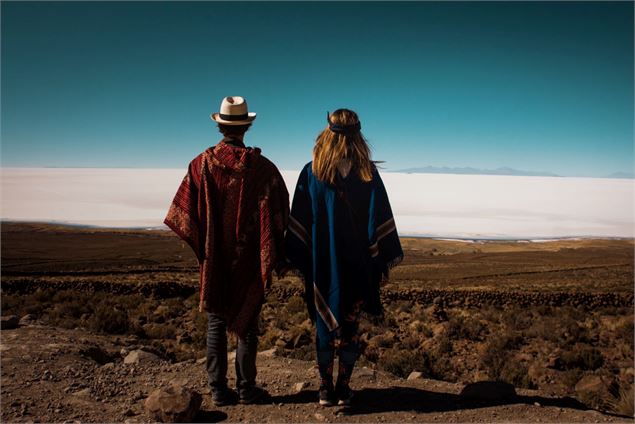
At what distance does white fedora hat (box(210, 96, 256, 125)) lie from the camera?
149 inches

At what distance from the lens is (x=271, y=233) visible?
3.78 metres

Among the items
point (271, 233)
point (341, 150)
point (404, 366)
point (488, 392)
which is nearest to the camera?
point (341, 150)

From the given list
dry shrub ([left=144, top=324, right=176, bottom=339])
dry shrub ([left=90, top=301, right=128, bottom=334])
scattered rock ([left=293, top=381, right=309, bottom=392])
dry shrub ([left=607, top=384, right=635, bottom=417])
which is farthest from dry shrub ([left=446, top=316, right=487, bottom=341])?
dry shrub ([left=90, top=301, right=128, bottom=334])

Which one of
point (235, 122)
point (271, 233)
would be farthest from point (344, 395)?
point (235, 122)

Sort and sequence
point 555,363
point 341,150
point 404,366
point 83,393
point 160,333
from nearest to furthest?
point 341,150, point 83,393, point 404,366, point 555,363, point 160,333

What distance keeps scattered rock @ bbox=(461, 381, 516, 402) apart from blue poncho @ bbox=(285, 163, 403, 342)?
5.49 feet

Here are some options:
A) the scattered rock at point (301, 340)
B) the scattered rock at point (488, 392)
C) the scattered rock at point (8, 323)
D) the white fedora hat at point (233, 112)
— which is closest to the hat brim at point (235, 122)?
the white fedora hat at point (233, 112)

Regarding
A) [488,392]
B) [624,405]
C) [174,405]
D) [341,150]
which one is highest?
[341,150]

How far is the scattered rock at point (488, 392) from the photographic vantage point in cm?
460

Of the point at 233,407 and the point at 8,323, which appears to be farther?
the point at 8,323

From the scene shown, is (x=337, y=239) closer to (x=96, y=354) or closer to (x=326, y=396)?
(x=326, y=396)

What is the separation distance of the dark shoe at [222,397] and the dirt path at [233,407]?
6 centimetres

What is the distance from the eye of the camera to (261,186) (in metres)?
3.81

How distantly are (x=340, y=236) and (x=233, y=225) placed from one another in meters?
0.92
